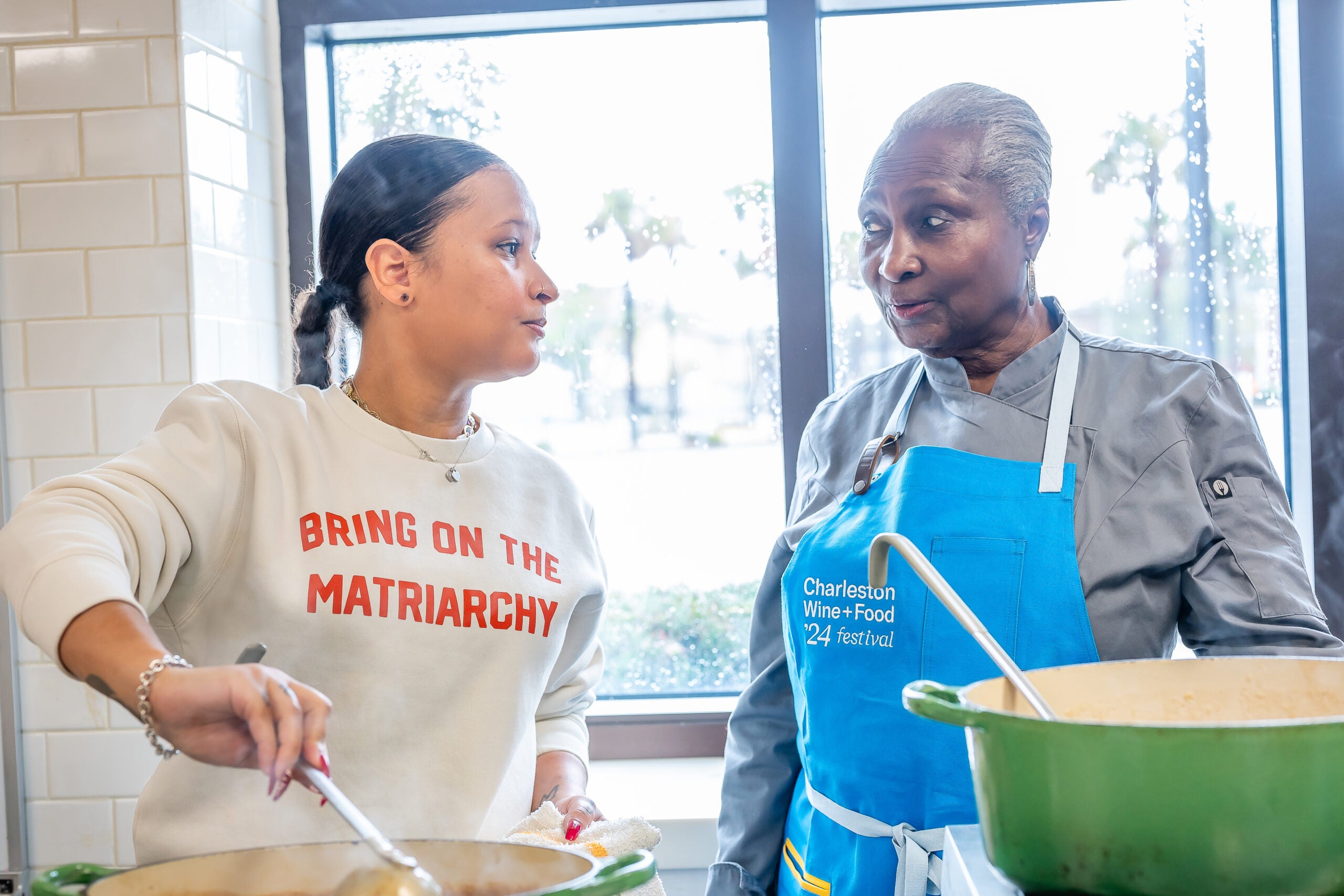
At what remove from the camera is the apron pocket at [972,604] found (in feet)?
3.68

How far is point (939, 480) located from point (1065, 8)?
3.95 feet

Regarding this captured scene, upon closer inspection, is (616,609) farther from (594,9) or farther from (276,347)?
(594,9)

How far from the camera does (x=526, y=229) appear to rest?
50.3 inches

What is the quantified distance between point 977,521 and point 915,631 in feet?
0.45

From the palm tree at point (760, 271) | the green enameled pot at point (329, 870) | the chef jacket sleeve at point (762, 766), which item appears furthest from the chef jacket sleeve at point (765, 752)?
the green enameled pot at point (329, 870)

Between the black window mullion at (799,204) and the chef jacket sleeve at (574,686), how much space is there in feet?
2.32

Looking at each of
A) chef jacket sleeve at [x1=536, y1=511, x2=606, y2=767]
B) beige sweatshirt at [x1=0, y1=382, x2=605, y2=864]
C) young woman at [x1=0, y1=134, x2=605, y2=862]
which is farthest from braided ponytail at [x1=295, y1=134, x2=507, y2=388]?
chef jacket sleeve at [x1=536, y1=511, x2=606, y2=767]

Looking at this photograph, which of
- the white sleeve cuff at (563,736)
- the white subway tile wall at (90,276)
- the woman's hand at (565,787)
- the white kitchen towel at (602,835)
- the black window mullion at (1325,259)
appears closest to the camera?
the white kitchen towel at (602,835)

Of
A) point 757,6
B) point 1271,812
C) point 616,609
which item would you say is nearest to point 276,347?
point 616,609

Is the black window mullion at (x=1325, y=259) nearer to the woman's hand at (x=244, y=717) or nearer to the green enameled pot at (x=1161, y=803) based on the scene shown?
the green enameled pot at (x=1161, y=803)

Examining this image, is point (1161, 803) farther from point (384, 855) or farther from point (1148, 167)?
point (1148, 167)

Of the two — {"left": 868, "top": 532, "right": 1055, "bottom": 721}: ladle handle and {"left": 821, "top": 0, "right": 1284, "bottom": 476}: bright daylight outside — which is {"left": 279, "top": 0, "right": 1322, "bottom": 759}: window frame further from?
{"left": 868, "top": 532, "right": 1055, "bottom": 721}: ladle handle

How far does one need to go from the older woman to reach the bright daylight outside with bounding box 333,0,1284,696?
0.71 meters

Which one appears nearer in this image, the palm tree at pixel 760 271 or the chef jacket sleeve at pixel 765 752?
the chef jacket sleeve at pixel 765 752
